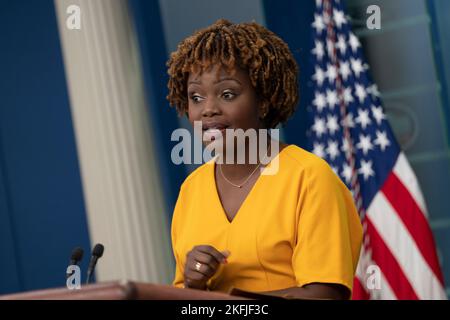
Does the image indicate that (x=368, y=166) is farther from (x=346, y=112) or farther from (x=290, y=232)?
(x=290, y=232)

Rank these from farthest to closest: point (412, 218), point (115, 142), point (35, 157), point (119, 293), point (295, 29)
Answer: point (35, 157) < point (115, 142) < point (295, 29) < point (412, 218) < point (119, 293)

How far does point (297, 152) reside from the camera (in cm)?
233

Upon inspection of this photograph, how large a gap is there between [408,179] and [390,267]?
1.38 feet

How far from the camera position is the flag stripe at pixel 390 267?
4289 millimetres

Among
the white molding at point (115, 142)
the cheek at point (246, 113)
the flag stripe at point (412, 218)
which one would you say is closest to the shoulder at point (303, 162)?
the cheek at point (246, 113)

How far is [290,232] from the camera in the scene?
220 cm

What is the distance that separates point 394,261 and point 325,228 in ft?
7.31

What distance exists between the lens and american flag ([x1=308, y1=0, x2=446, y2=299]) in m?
4.28

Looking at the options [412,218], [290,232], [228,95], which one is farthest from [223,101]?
[412,218]

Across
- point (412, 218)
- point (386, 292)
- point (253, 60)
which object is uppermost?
point (253, 60)

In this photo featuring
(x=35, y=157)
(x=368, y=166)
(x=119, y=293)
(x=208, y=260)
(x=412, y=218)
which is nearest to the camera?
(x=119, y=293)

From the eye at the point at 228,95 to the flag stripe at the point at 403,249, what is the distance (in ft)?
7.19

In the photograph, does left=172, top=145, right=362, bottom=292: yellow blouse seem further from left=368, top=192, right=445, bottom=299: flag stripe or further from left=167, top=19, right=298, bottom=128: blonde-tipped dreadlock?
left=368, top=192, right=445, bottom=299: flag stripe

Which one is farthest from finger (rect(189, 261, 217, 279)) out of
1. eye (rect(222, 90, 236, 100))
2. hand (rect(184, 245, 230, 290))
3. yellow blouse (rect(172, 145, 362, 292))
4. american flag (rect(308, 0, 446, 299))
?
american flag (rect(308, 0, 446, 299))
